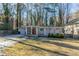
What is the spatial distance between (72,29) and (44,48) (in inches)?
18.5

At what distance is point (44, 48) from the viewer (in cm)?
416

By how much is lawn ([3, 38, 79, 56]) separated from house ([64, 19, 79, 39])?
71 millimetres

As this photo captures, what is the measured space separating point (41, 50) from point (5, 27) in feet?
1.95

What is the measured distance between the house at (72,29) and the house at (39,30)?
0.32 ft

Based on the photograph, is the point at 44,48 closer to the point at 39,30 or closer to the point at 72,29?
the point at 39,30

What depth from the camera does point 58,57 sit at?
413 centimetres

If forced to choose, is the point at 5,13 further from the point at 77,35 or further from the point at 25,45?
the point at 77,35

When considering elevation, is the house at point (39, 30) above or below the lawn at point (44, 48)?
above

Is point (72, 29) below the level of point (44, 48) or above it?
above

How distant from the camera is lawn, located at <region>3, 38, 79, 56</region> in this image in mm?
4134

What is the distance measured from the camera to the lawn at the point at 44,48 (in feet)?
13.6

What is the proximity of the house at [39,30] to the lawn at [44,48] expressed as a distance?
97 mm

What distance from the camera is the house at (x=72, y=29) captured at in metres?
4.16

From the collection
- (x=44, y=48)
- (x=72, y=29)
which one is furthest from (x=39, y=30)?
(x=72, y=29)
